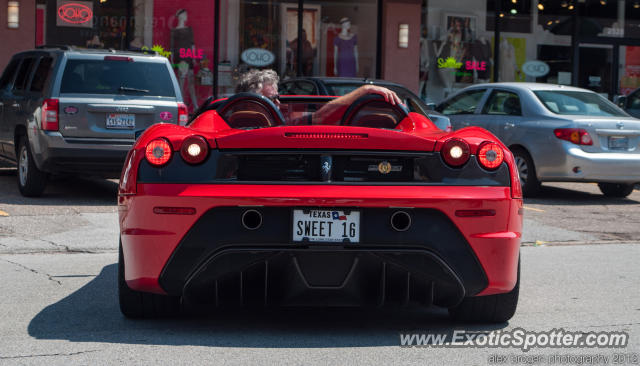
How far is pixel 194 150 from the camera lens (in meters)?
4.88

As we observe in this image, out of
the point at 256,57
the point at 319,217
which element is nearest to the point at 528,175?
the point at 256,57

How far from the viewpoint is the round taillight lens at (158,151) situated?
493 centimetres

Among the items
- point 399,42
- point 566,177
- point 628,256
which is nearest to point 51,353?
point 628,256

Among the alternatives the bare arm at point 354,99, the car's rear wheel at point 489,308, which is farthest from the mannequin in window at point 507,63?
the car's rear wheel at point 489,308

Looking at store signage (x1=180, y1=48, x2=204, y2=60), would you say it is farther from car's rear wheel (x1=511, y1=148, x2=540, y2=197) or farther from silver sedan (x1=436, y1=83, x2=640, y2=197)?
car's rear wheel (x1=511, y1=148, x2=540, y2=197)

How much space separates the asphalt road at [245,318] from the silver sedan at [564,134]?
295 cm

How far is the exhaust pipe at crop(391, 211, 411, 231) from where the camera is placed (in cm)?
480

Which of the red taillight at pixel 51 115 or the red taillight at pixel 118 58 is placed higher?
the red taillight at pixel 118 58

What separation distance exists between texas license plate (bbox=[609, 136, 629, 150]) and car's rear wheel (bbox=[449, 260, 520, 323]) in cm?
754

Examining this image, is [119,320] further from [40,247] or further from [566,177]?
[566,177]

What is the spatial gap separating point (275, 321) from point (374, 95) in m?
1.37

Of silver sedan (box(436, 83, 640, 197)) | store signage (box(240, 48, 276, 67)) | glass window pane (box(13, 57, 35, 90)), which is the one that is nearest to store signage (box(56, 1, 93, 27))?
store signage (box(240, 48, 276, 67))

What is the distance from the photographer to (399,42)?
20.3 metres

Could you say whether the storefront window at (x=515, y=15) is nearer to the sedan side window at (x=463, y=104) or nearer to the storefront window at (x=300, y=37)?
the storefront window at (x=300, y=37)
